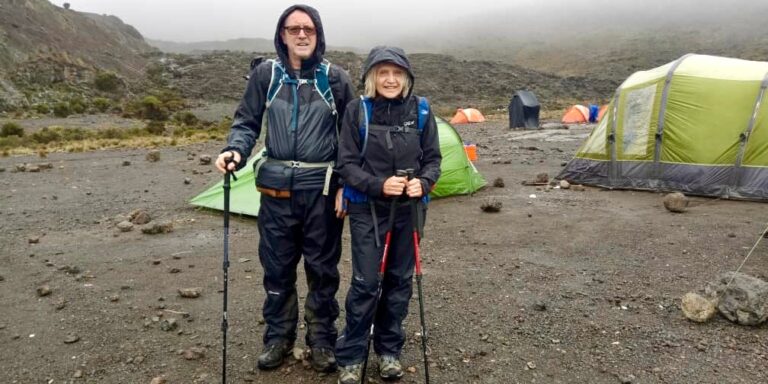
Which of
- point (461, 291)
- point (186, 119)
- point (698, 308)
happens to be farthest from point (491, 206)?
point (186, 119)

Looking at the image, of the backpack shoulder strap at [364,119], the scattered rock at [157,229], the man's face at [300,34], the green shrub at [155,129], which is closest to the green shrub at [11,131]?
the green shrub at [155,129]

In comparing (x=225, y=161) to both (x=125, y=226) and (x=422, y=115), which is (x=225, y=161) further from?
(x=125, y=226)

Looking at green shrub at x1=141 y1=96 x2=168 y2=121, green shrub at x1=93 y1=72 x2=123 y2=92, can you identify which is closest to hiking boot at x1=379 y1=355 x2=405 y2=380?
green shrub at x1=141 y1=96 x2=168 y2=121

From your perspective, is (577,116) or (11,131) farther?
(577,116)

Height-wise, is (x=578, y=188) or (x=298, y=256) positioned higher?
(x=298, y=256)

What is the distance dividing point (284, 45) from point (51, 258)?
5236 millimetres

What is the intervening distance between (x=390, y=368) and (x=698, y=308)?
115 inches

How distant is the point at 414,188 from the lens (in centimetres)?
350

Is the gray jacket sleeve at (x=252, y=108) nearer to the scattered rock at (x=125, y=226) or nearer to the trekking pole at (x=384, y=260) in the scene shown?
the trekking pole at (x=384, y=260)

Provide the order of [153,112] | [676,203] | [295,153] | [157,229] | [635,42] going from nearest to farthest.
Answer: [295,153], [157,229], [676,203], [153,112], [635,42]

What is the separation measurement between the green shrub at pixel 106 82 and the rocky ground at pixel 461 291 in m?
45.0

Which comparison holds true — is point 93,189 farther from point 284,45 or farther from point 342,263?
point 284,45

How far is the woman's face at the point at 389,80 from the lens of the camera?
11.8ft

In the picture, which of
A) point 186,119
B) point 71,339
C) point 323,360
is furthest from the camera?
point 186,119
